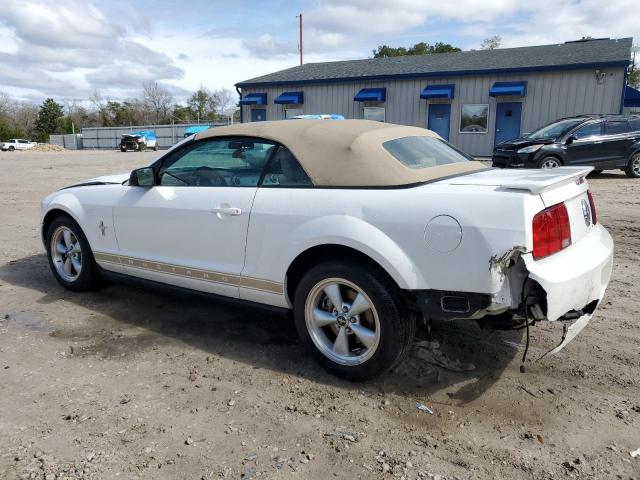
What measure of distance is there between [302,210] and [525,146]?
38.2 feet

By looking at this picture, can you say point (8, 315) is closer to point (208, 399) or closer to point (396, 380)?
point (208, 399)

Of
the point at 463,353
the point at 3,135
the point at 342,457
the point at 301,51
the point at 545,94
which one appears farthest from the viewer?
the point at 3,135

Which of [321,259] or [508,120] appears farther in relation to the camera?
[508,120]

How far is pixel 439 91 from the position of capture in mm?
21422

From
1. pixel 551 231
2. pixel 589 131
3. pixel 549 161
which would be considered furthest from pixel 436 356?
pixel 589 131

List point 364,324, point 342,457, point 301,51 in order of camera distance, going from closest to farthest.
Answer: point 342,457, point 364,324, point 301,51

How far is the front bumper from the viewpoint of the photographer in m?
2.71

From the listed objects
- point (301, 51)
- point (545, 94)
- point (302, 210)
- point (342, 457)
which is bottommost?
point (342, 457)

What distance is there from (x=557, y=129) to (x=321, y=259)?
12.7 metres

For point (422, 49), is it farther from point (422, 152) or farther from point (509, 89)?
point (422, 152)

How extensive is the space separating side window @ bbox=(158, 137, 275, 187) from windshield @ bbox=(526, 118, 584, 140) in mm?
11878

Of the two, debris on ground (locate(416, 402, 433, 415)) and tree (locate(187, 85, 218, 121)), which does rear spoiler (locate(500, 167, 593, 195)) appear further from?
tree (locate(187, 85, 218, 121))

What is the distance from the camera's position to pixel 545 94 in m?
20.1

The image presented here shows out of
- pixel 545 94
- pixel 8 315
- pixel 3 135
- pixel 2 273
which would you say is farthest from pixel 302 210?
pixel 3 135
